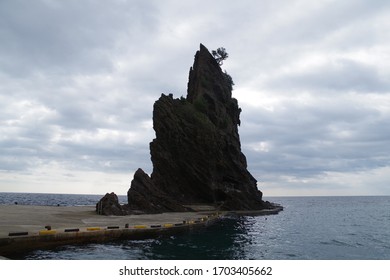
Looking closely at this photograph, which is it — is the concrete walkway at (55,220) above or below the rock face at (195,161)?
below

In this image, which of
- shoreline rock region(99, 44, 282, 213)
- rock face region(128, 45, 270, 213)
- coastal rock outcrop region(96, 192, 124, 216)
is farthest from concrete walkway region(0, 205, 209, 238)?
rock face region(128, 45, 270, 213)

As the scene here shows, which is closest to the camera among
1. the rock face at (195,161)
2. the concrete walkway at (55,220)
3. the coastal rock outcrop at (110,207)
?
the concrete walkway at (55,220)

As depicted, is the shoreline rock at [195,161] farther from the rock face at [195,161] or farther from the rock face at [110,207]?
the rock face at [110,207]

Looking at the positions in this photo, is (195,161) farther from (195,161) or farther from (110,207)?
(110,207)

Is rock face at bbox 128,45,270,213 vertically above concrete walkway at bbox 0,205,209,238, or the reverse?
rock face at bbox 128,45,270,213

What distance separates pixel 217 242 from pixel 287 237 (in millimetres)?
12330

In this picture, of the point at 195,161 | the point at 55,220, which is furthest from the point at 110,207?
the point at 195,161

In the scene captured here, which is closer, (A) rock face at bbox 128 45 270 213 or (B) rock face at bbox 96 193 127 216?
(B) rock face at bbox 96 193 127 216

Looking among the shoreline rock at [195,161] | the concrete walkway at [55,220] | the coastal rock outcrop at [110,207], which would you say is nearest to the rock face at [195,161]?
the shoreline rock at [195,161]

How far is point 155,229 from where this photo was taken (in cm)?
3709

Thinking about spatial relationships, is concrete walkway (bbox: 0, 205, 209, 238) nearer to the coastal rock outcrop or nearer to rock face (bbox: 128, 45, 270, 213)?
the coastal rock outcrop
